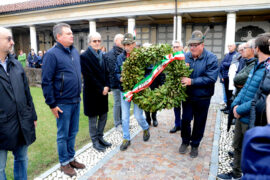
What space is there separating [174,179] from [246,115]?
4.59 feet

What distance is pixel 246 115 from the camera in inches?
108

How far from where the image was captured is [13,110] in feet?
7.61

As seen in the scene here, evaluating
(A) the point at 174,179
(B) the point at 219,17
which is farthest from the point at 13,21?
(A) the point at 174,179

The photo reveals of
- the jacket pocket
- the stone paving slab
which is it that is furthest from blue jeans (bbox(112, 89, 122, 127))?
the jacket pocket

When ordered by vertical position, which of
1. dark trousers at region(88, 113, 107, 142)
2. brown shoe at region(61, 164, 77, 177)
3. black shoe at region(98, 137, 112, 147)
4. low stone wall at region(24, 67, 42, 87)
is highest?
low stone wall at region(24, 67, 42, 87)

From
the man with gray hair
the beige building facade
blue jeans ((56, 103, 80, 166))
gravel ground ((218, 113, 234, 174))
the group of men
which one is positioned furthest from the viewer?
the beige building facade

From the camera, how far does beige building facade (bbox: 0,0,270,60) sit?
13438 mm

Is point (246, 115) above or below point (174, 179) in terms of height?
above

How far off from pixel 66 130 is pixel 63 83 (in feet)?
2.44

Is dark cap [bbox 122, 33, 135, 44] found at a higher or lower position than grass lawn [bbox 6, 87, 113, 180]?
higher

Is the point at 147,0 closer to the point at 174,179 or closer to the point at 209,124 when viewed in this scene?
the point at 209,124

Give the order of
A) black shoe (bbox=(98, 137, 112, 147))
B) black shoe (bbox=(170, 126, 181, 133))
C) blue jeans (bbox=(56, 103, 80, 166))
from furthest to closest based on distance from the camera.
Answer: black shoe (bbox=(170, 126, 181, 133))
black shoe (bbox=(98, 137, 112, 147))
blue jeans (bbox=(56, 103, 80, 166))

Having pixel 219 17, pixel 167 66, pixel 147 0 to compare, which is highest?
pixel 147 0

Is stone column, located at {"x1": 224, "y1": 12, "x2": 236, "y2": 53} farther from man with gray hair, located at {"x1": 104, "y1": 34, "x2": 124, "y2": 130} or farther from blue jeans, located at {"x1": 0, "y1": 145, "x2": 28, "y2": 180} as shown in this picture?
blue jeans, located at {"x1": 0, "y1": 145, "x2": 28, "y2": 180}
